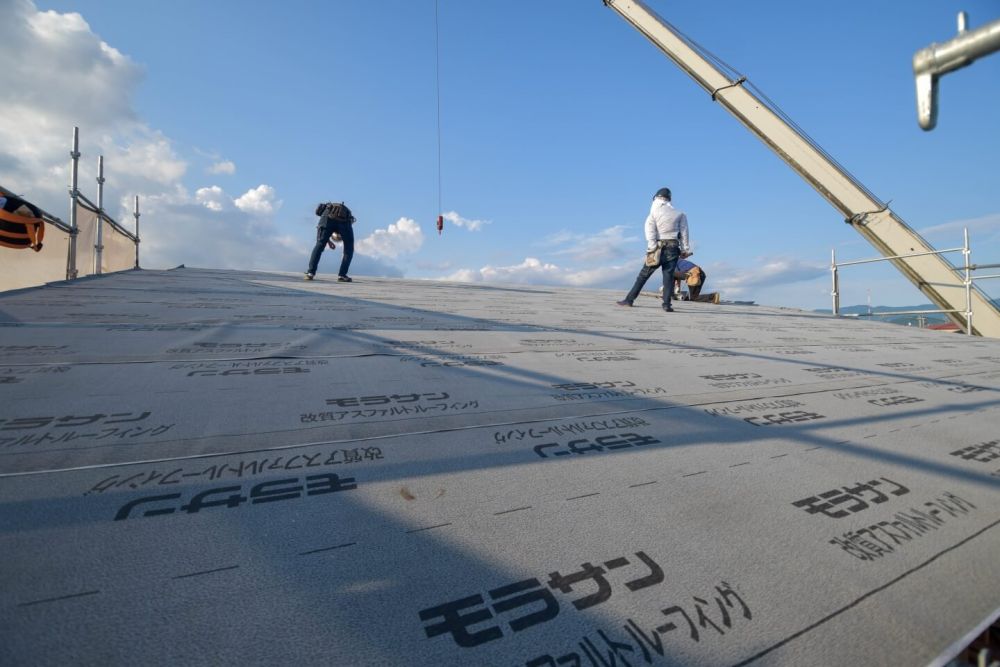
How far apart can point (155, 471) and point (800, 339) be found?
4.50 meters

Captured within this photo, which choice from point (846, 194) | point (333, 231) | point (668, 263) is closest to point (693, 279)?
point (846, 194)

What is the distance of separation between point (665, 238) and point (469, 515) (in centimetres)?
503

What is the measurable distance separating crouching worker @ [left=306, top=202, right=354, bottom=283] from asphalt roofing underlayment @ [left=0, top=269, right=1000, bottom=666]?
438 centimetres

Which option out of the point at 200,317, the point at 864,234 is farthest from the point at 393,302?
the point at 864,234

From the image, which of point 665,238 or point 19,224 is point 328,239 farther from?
point 665,238

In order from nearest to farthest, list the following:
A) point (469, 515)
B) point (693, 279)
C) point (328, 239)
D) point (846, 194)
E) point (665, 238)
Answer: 1. point (469, 515)
2. point (665, 238)
3. point (328, 239)
4. point (846, 194)
5. point (693, 279)

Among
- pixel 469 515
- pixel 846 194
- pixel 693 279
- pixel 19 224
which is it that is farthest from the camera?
pixel 693 279

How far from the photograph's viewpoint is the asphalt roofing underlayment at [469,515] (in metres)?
0.63

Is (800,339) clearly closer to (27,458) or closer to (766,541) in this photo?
(766,541)

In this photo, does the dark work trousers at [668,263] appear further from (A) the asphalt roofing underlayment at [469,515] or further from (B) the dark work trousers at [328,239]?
(B) the dark work trousers at [328,239]

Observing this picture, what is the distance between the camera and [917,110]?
2.43 feet

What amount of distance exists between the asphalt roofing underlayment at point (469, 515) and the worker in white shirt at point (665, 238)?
3.38 m

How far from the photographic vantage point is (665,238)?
521cm

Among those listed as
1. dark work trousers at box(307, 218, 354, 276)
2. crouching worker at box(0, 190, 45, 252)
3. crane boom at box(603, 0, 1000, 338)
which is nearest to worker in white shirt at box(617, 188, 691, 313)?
dark work trousers at box(307, 218, 354, 276)
